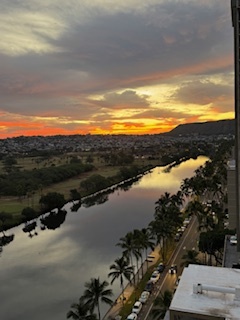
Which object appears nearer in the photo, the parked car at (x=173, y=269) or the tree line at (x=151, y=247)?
the tree line at (x=151, y=247)

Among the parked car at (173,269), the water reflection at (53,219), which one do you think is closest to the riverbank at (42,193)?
the water reflection at (53,219)

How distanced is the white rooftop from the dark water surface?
19121 millimetres

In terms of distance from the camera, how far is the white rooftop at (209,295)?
19.4m

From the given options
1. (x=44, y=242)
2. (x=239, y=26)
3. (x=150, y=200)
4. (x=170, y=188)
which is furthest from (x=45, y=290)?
(x=170, y=188)

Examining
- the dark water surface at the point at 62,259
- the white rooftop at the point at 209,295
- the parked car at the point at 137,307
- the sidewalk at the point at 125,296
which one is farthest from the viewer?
the dark water surface at the point at 62,259

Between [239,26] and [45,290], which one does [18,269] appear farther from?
[239,26]

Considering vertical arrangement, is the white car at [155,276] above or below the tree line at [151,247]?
below

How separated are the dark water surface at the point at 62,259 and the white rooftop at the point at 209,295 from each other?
1912cm

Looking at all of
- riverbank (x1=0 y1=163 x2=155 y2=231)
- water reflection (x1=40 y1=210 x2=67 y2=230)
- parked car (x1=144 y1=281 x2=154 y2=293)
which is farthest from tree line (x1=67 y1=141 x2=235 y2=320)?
riverbank (x1=0 y1=163 x2=155 y2=231)

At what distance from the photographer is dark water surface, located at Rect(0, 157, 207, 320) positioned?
42938 mm

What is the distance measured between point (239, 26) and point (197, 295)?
23.9 m

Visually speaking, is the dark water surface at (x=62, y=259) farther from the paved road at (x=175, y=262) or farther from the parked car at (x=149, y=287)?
the paved road at (x=175, y=262)

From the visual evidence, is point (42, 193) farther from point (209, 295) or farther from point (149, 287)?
point (209, 295)

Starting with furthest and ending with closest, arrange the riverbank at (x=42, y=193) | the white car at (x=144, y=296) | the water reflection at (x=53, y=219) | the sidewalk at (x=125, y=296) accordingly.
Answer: the riverbank at (x=42, y=193) < the water reflection at (x=53, y=219) < the white car at (x=144, y=296) < the sidewalk at (x=125, y=296)
